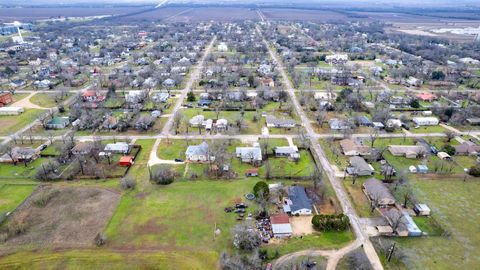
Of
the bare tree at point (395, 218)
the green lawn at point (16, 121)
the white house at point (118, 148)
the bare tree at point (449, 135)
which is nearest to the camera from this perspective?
the bare tree at point (395, 218)

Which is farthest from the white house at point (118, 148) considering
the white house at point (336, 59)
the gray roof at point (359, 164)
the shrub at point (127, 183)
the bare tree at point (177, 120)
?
the white house at point (336, 59)

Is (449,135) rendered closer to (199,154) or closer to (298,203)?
(298,203)

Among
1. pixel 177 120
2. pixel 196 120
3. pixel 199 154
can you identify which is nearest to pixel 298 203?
pixel 199 154

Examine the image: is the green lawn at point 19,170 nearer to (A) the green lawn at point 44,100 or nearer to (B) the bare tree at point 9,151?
(B) the bare tree at point 9,151

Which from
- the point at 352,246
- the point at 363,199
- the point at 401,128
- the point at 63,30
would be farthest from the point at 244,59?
the point at 63,30

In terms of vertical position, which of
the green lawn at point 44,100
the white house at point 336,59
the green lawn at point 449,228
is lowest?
the green lawn at point 44,100
